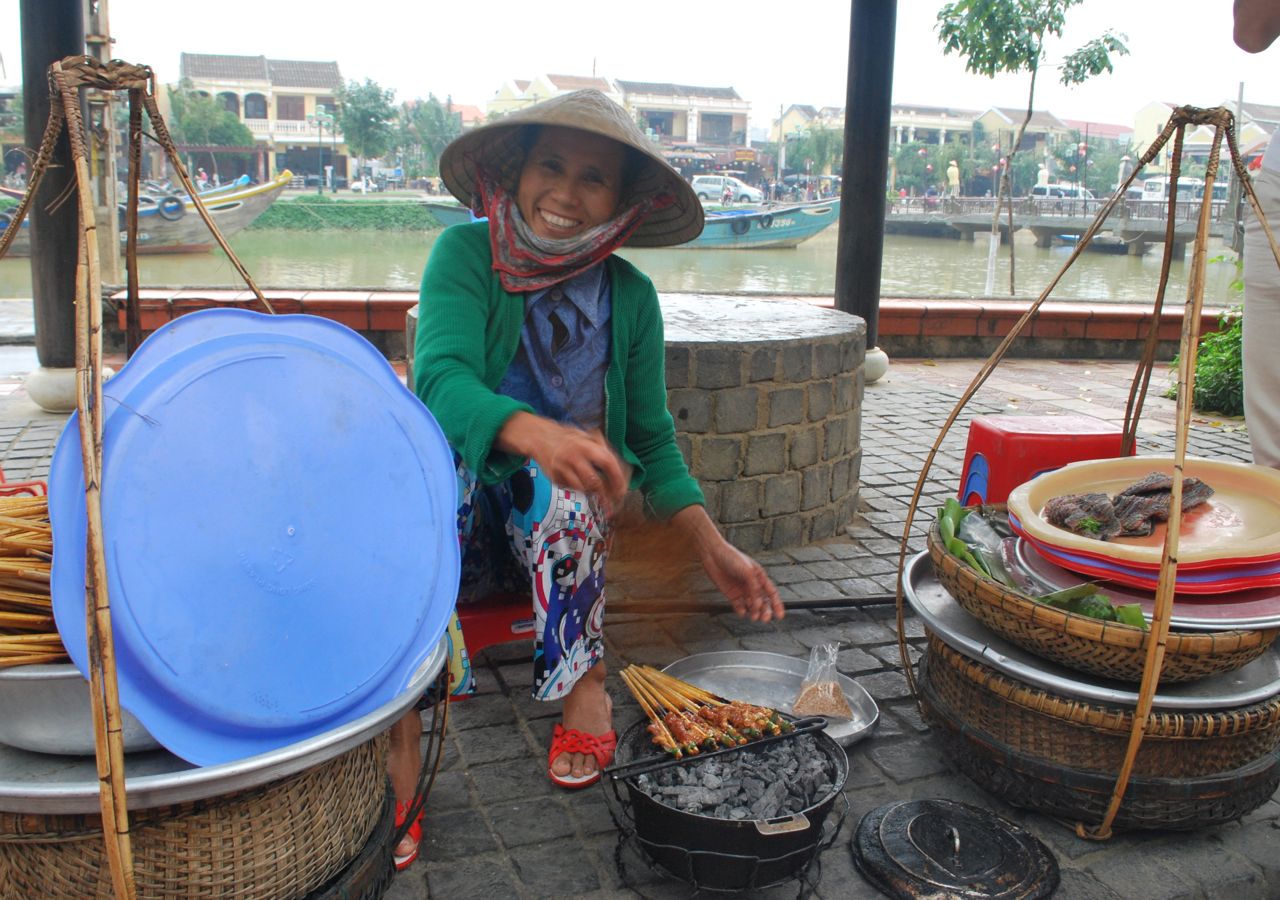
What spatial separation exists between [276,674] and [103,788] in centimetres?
26

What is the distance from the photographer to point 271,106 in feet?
183

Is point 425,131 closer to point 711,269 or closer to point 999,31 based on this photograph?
point 711,269

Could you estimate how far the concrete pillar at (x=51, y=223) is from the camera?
4.70 m

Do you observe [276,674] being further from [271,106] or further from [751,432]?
[271,106]

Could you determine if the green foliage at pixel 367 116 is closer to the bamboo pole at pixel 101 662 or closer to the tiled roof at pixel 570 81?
the tiled roof at pixel 570 81

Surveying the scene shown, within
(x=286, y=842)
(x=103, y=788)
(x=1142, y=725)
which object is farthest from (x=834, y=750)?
(x=103, y=788)

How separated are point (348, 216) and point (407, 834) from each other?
121 ft

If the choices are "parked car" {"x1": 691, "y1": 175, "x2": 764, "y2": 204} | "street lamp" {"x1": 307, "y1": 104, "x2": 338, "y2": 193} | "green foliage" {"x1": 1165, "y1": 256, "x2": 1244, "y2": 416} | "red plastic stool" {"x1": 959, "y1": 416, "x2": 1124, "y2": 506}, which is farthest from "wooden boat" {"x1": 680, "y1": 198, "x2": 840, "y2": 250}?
"street lamp" {"x1": 307, "y1": 104, "x2": 338, "y2": 193}

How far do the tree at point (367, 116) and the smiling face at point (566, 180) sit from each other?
4560 centimetres

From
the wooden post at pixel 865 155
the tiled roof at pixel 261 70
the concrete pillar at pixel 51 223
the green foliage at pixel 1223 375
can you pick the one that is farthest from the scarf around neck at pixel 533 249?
the tiled roof at pixel 261 70

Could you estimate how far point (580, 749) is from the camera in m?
2.28

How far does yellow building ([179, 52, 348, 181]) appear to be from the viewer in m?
52.9

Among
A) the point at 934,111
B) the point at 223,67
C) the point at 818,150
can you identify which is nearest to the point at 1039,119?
the point at 934,111

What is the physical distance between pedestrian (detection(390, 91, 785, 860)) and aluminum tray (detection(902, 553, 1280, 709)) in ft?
1.48
